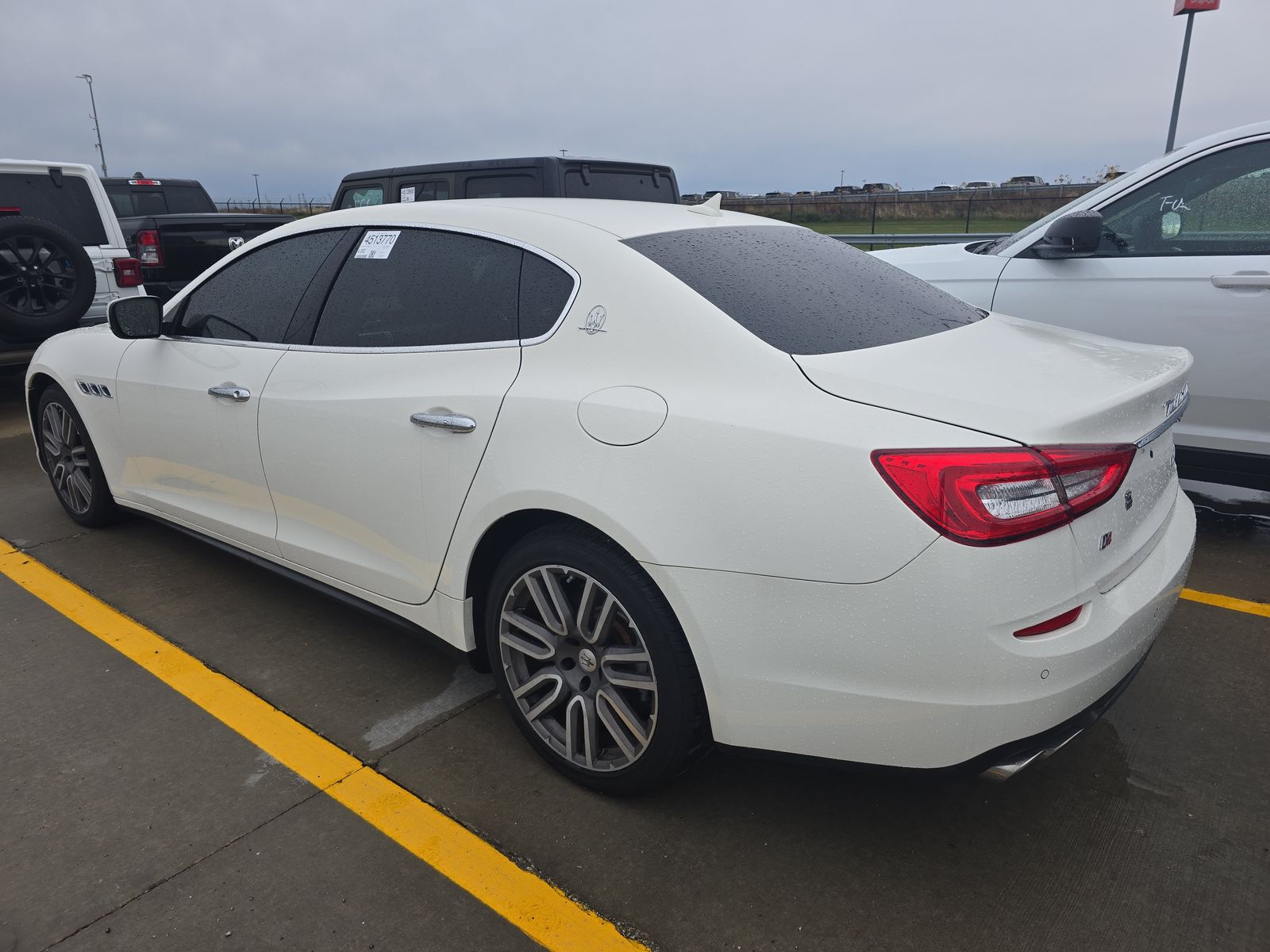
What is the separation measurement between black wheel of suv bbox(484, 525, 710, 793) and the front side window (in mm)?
5879

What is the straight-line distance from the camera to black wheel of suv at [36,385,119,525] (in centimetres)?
434

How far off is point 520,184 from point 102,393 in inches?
139

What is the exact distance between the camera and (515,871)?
2262 millimetres

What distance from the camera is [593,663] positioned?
2.39 m

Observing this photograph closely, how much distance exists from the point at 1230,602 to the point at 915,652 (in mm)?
2557

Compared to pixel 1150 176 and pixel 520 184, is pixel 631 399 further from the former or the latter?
pixel 520 184

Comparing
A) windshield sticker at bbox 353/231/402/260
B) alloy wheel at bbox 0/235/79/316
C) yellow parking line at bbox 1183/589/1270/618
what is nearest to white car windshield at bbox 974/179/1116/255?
yellow parking line at bbox 1183/589/1270/618

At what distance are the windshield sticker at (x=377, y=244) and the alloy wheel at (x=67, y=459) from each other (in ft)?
7.08

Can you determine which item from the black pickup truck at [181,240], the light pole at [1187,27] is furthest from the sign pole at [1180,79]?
the black pickup truck at [181,240]

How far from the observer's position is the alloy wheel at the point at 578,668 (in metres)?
2.33

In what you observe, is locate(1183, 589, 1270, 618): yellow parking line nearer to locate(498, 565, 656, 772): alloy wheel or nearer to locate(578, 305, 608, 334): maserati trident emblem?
locate(498, 565, 656, 772): alloy wheel

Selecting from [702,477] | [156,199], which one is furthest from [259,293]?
[156,199]

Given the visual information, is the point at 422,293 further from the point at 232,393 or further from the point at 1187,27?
the point at 1187,27

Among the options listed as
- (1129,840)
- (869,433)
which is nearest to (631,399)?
(869,433)
